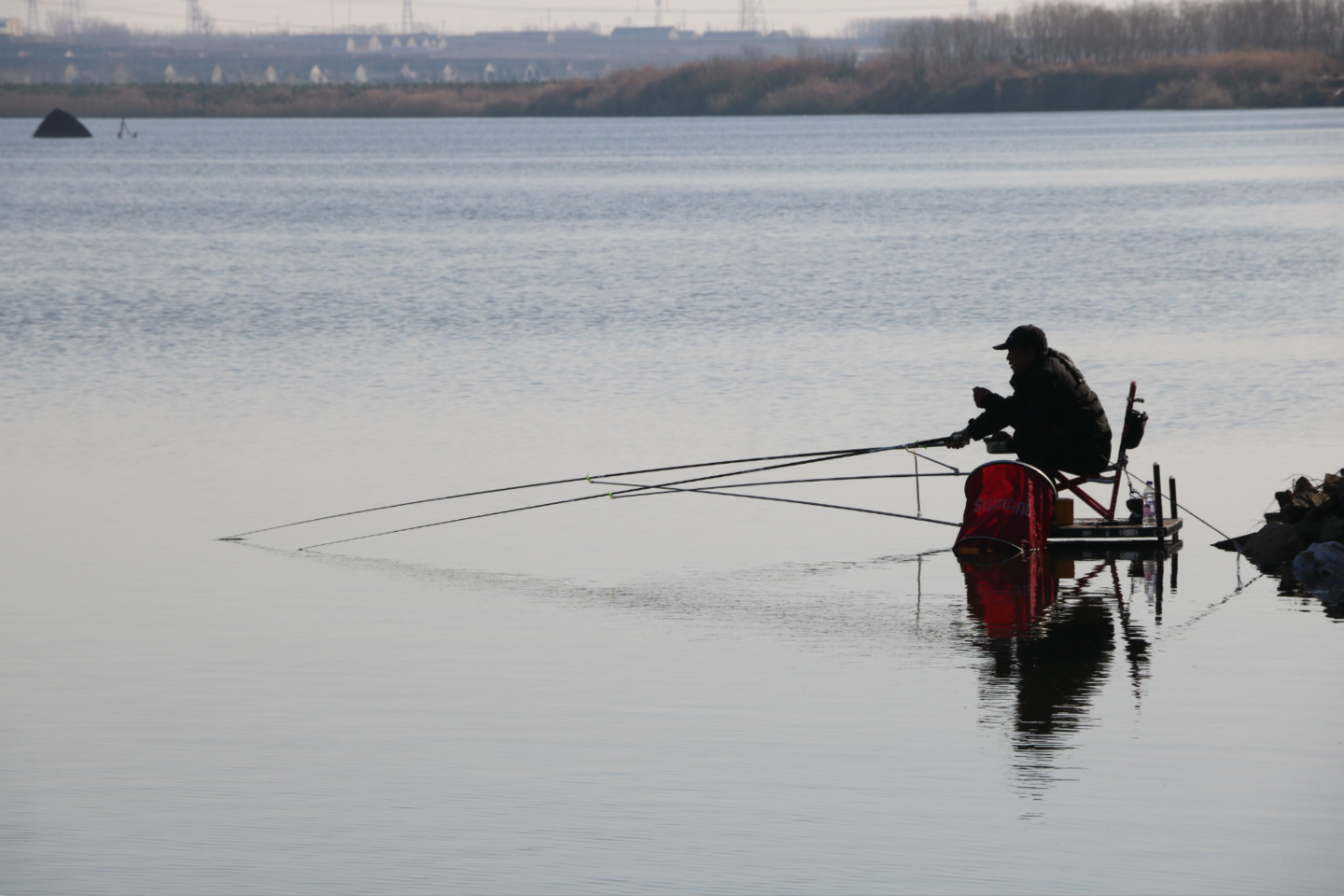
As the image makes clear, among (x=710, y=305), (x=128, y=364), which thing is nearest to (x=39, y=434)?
(x=128, y=364)

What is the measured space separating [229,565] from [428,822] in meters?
4.85

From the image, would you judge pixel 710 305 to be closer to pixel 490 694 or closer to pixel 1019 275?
pixel 1019 275

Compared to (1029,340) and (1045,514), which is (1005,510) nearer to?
(1045,514)

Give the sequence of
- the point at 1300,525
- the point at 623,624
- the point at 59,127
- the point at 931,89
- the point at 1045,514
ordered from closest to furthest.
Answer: the point at 623,624
the point at 1045,514
the point at 1300,525
the point at 59,127
the point at 931,89

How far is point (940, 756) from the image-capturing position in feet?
22.6

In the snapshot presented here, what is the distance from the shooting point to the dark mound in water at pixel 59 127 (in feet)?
511

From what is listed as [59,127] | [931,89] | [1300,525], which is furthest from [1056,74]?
[1300,525]

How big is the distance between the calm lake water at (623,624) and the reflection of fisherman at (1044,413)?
0.67 meters

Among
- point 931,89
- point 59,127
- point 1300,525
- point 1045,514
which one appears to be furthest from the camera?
point 931,89

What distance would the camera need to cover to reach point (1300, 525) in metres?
10.4

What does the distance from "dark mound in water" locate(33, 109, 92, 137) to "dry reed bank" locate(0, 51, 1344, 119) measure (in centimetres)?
4059

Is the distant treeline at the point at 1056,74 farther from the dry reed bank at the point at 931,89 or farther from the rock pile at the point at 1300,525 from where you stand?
the rock pile at the point at 1300,525

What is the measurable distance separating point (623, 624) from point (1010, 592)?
205 cm

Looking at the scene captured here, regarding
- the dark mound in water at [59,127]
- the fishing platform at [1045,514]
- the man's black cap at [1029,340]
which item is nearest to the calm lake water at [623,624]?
the fishing platform at [1045,514]
